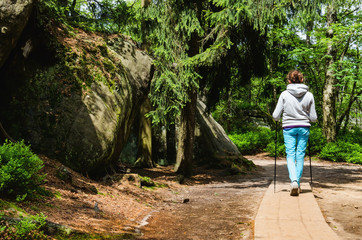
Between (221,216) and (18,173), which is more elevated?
(18,173)

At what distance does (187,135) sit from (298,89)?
19.2ft

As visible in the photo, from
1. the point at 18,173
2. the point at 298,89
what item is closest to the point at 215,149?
the point at 298,89

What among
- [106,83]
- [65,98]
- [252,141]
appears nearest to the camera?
[65,98]

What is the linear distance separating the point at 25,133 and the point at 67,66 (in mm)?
1857

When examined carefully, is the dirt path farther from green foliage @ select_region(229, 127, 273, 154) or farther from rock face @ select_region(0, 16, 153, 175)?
green foliage @ select_region(229, 127, 273, 154)

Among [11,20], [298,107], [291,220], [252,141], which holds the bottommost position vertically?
[291,220]

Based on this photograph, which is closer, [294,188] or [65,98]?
[294,188]

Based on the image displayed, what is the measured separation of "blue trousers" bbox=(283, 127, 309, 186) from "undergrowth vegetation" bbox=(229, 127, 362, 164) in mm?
13043

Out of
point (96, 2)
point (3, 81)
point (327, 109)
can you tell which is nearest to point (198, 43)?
point (96, 2)

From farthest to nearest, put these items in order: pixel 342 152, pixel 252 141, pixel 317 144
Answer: pixel 252 141 → pixel 317 144 → pixel 342 152

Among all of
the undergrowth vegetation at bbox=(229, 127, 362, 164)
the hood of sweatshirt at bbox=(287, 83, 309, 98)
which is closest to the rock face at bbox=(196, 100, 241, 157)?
the undergrowth vegetation at bbox=(229, 127, 362, 164)

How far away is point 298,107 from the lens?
16.2ft

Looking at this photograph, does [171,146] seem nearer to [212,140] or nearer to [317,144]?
[212,140]

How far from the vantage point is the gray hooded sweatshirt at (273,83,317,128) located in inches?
194
